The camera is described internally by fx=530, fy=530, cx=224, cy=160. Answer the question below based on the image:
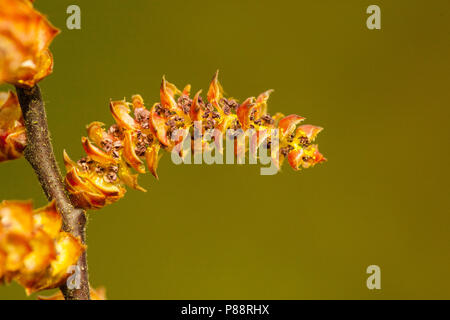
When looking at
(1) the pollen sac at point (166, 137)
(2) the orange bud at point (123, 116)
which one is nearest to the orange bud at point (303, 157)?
(1) the pollen sac at point (166, 137)

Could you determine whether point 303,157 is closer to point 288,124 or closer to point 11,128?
point 288,124

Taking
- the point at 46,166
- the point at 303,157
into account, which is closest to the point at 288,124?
the point at 303,157

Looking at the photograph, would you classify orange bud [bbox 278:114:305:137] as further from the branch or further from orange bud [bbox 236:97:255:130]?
the branch

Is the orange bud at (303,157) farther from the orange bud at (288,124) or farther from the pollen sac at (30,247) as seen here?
the pollen sac at (30,247)

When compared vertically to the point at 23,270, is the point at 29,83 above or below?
above
